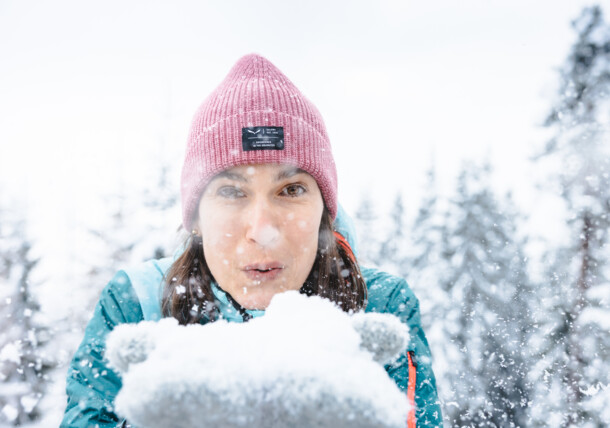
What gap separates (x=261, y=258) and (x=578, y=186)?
36.9 feet

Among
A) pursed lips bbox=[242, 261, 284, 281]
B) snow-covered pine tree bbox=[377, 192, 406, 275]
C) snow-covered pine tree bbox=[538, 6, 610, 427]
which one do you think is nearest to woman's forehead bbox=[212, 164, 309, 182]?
pursed lips bbox=[242, 261, 284, 281]

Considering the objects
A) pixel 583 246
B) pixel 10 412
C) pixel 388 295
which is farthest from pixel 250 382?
pixel 10 412

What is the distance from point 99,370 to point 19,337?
52.3 ft

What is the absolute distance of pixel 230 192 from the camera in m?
1.72

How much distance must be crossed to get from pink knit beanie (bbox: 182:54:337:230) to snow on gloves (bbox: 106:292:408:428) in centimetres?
103

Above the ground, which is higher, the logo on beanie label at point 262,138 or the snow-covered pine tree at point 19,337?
the logo on beanie label at point 262,138

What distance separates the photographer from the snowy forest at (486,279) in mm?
9617

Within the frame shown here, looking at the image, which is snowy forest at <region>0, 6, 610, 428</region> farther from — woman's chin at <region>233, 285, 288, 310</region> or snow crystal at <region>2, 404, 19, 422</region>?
woman's chin at <region>233, 285, 288, 310</region>

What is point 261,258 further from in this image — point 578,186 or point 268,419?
point 578,186

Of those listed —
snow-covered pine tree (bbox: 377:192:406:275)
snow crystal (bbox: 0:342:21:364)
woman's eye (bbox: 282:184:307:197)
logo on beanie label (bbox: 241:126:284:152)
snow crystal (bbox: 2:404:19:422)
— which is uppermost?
logo on beanie label (bbox: 241:126:284:152)

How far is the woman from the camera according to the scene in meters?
1.60

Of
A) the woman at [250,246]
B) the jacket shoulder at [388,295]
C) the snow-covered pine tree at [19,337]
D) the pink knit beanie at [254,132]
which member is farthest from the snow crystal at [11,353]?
the jacket shoulder at [388,295]

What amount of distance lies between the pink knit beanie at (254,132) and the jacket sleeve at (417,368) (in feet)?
2.21

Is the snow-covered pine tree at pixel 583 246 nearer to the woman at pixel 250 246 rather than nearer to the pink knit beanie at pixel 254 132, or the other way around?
the woman at pixel 250 246
